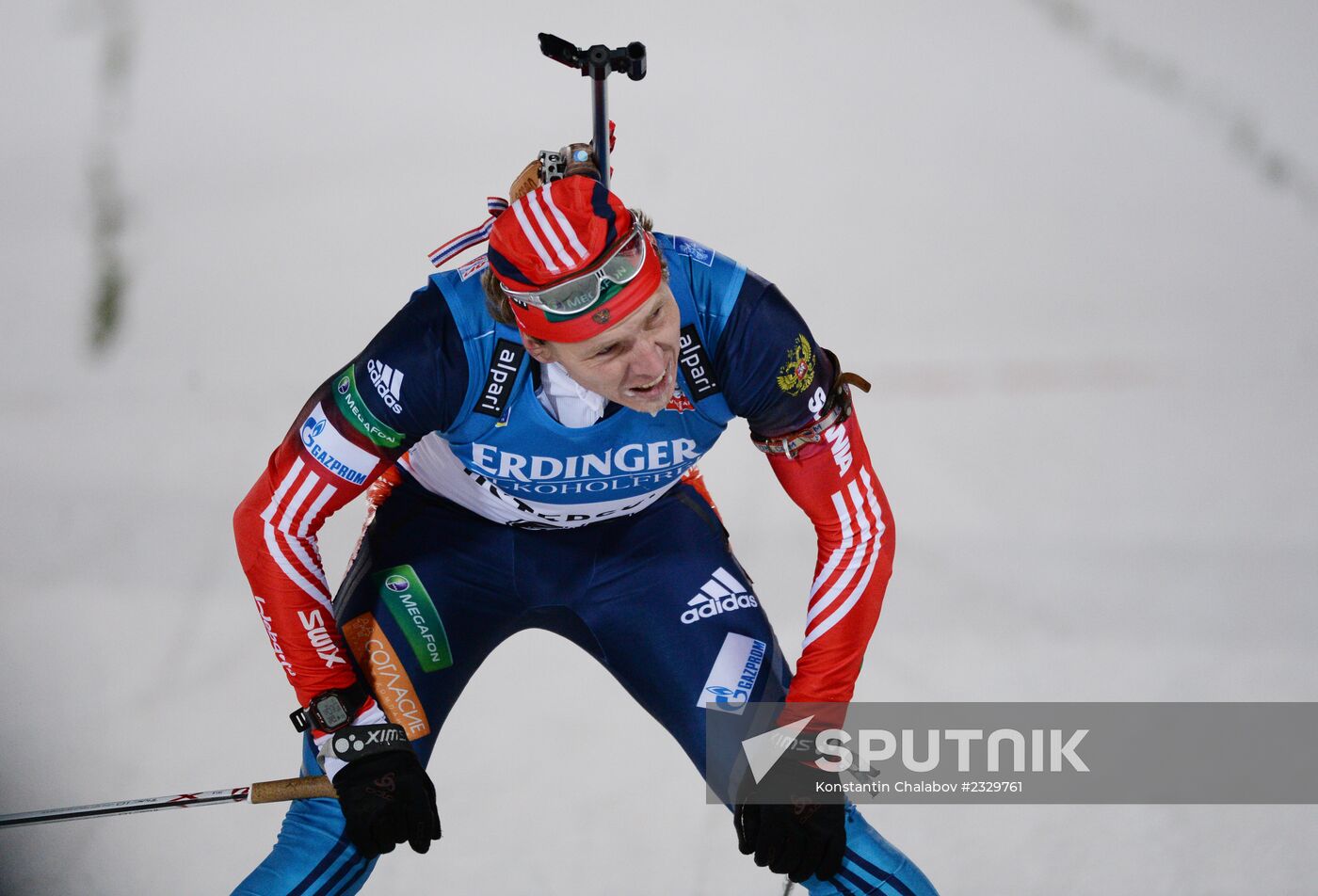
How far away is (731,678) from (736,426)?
5.80 ft

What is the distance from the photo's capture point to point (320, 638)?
8.18ft

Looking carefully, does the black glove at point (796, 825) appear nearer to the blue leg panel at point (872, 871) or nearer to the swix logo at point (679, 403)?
the blue leg panel at point (872, 871)

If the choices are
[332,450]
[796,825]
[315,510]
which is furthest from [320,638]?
[796,825]

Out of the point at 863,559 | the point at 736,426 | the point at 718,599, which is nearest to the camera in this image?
the point at 863,559

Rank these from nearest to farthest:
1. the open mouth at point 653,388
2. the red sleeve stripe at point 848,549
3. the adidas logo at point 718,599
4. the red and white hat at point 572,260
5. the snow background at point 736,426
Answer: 1. the red and white hat at point 572,260
2. the open mouth at point 653,388
3. the red sleeve stripe at point 848,549
4. the adidas logo at point 718,599
5. the snow background at point 736,426

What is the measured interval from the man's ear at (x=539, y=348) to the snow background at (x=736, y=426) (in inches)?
53.5

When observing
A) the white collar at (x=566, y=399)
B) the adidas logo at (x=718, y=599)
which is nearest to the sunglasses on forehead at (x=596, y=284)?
the white collar at (x=566, y=399)

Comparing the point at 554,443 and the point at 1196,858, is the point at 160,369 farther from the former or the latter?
the point at 1196,858

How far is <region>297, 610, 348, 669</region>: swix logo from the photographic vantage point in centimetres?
247

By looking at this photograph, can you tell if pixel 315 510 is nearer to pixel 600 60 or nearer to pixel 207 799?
pixel 207 799

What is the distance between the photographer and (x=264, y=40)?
5.07m

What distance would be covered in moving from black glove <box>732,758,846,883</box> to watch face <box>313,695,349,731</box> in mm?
710

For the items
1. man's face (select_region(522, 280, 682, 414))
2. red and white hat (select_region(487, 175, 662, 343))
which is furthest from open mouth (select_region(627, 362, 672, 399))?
red and white hat (select_region(487, 175, 662, 343))

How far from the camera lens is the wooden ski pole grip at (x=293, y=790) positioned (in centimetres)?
244
